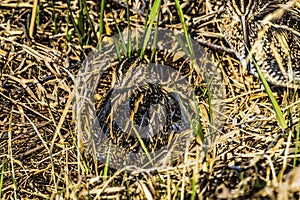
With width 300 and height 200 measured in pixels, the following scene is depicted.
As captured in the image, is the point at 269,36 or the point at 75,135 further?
the point at 269,36

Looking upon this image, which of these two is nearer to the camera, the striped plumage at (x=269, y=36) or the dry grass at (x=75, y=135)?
the dry grass at (x=75, y=135)

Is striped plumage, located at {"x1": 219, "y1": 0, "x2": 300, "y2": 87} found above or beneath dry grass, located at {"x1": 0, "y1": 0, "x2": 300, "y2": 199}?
above

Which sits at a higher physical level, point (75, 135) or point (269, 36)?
point (269, 36)

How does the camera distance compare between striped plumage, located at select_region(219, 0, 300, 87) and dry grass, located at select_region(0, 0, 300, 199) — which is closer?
dry grass, located at select_region(0, 0, 300, 199)

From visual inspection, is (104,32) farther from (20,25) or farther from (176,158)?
(176,158)

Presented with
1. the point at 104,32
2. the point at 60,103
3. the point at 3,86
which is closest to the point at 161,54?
the point at 104,32
